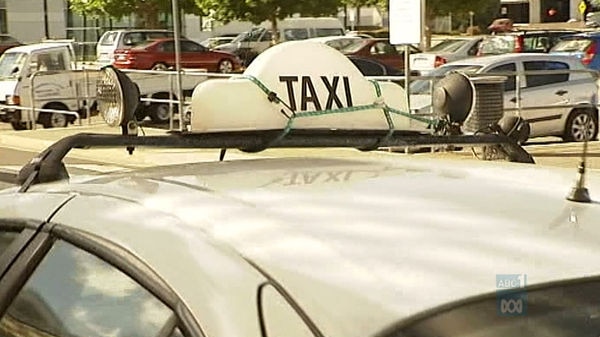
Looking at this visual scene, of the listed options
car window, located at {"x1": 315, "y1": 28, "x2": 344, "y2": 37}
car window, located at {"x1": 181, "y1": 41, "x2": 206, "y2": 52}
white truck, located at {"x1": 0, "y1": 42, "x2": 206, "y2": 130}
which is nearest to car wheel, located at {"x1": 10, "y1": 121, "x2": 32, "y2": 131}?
white truck, located at {"x1": 0, "y1": 42, "x2": 206, "y2": 130}

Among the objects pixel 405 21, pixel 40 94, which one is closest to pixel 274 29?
pixel 40 94

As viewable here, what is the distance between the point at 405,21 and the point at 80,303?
11549 millimetres

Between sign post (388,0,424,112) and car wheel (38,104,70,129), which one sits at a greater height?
sign post (388,0,424,112)

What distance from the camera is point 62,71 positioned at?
824 inches

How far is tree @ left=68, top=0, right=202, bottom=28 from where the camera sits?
133ft

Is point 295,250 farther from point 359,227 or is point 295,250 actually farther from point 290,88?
point 290,88

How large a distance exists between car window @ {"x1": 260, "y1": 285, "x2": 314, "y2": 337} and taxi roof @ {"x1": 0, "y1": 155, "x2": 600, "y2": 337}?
0.03 m

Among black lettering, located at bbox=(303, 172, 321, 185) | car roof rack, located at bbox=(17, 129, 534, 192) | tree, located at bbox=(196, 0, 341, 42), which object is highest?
tree, located at bbox=(196, 0, 341, 42)

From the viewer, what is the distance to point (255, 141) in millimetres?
2814

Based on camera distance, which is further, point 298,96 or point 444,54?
point 444,54

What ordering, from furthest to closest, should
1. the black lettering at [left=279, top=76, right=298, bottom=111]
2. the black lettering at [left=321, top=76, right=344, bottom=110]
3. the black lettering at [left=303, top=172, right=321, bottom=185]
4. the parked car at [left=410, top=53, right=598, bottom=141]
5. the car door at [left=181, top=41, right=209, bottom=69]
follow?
the car door at [left=181, top=41, right=209, bottom=69] → the parked car at [left=410, top=53, right=598, bottom=141] → the black lettering at [left=321, top=76, right=344, bottom=110] → the black lettering at [left=279, top=76, right=298, bottom=111] → the black lettering at [left=303, top=172, right=321, bottom=185]

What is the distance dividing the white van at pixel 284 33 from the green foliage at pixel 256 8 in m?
1.02

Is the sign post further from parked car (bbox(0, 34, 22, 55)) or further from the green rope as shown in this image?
parked car (bbox(0, 34, 22, 55))

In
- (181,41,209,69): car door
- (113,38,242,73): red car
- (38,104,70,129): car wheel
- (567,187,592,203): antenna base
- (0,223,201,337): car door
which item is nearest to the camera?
(0,223,201,337): car door
